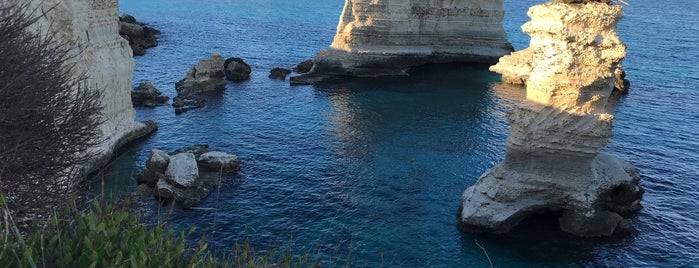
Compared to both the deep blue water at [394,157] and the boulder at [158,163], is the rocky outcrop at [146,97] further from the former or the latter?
the boulder at [158,163]

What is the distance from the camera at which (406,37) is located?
74125 millimetres

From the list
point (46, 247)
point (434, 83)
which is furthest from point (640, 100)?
point (46, 247)

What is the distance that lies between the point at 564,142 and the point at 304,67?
4471cm

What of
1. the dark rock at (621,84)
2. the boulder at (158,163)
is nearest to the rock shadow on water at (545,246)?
the boulder at (158,163)

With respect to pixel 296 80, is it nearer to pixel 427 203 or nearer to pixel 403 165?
pixel 403 165

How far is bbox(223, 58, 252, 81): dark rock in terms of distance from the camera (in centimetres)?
6644

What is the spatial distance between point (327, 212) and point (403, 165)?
9.46 meters

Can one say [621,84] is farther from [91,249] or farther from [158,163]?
[91,249]

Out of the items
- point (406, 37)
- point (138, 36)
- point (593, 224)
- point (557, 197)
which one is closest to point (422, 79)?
point (406, 37)

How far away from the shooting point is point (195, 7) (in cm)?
13812

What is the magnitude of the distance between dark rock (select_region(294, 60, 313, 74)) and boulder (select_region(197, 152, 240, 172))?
33.7 meters

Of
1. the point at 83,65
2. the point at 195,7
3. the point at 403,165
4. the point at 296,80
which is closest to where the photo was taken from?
the point at 83,65

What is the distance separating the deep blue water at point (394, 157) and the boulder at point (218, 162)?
112 centimetres

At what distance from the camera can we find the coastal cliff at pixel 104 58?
120 feet
